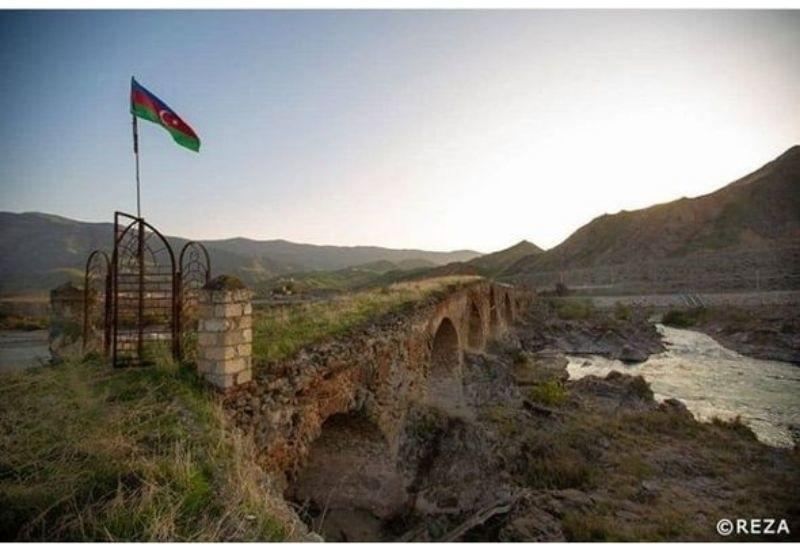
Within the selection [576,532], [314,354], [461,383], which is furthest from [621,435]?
[314,354]

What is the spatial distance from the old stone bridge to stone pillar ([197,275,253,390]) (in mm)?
286

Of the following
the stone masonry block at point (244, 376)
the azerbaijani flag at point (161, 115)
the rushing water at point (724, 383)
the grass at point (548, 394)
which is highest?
the azerbaijani flag at point (161, 115)

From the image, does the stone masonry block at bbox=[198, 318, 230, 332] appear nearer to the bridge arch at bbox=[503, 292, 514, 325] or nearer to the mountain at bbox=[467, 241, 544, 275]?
the bridge arch at bbox=[503, 292, 514, 325]

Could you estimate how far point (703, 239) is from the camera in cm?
6366

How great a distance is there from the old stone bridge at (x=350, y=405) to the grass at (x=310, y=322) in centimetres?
28

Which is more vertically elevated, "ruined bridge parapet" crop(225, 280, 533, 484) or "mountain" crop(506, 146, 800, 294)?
"mountain" crop(506, 146, 800, 294)

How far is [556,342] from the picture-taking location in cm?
2952

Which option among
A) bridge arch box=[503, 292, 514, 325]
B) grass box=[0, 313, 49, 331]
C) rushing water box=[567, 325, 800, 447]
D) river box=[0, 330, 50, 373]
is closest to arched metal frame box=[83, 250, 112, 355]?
river box=[0, 330, 50, 373]

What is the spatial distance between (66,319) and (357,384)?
5.16 metres

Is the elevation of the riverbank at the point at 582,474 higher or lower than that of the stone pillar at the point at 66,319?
lower

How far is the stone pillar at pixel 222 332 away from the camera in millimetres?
5316

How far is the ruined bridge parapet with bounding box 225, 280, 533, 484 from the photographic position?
5.78 m

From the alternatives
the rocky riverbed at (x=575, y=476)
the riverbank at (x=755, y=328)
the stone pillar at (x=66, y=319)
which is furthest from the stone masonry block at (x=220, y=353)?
the riverbank at (x=755, y=328)

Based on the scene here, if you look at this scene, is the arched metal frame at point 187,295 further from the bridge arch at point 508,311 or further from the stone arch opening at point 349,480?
the bridge arch at point 508,311
